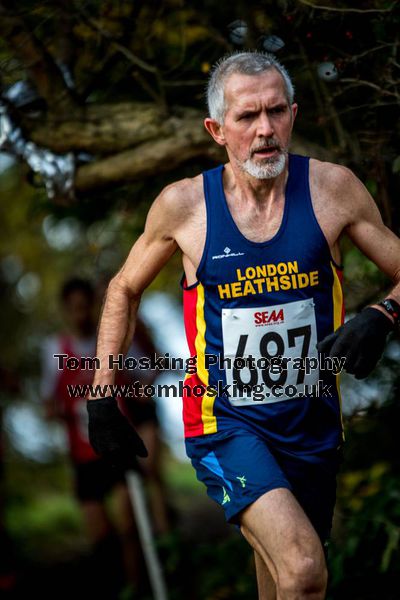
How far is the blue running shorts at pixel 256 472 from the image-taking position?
3713 mm

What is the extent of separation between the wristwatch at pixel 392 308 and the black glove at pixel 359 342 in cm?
8

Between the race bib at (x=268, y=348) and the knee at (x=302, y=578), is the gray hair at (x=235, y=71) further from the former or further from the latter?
the knee at (x=302, y=578)

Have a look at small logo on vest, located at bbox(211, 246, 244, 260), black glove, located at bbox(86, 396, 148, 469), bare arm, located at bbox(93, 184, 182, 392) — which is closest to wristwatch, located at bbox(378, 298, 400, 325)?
small logo on vest, located at bbox(211, 246, 244, 260)

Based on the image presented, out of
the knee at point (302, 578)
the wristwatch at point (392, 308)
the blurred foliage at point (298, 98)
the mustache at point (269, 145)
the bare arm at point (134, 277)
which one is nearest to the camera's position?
the knee at point (302, 578)

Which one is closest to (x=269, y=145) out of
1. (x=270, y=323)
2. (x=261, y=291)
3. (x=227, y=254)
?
(x=227, y=254)

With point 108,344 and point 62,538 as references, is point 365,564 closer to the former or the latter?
point 108,344

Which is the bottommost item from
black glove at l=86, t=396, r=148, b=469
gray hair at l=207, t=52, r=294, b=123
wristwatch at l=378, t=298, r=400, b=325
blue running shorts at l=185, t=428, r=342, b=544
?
Answer: blue running shorts at l=185, t=428, r=342, b=544

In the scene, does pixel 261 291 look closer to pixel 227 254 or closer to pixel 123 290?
pixel 227 254

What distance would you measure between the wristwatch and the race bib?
293 mm

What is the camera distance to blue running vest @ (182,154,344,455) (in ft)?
12.7

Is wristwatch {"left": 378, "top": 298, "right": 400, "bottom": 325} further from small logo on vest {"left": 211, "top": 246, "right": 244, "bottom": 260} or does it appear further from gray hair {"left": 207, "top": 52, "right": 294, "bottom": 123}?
gray hair {"left": 207, "top": 52, "right": 294, "bottom": 123}

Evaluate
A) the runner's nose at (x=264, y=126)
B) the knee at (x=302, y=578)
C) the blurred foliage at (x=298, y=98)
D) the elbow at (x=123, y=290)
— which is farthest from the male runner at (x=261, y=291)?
the blurred foliage at (x=298, y=98)

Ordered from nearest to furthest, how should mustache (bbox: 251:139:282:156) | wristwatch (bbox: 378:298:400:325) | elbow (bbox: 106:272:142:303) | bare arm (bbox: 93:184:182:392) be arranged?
wristwatch (bbox: 378:298:400:325) < mustache (bbox: 251:139:282:156) < bare arm (bbox: 93:184:182:392) < elbow (bbox: 106:272:142:303)

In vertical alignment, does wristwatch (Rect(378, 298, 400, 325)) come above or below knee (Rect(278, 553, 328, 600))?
above
